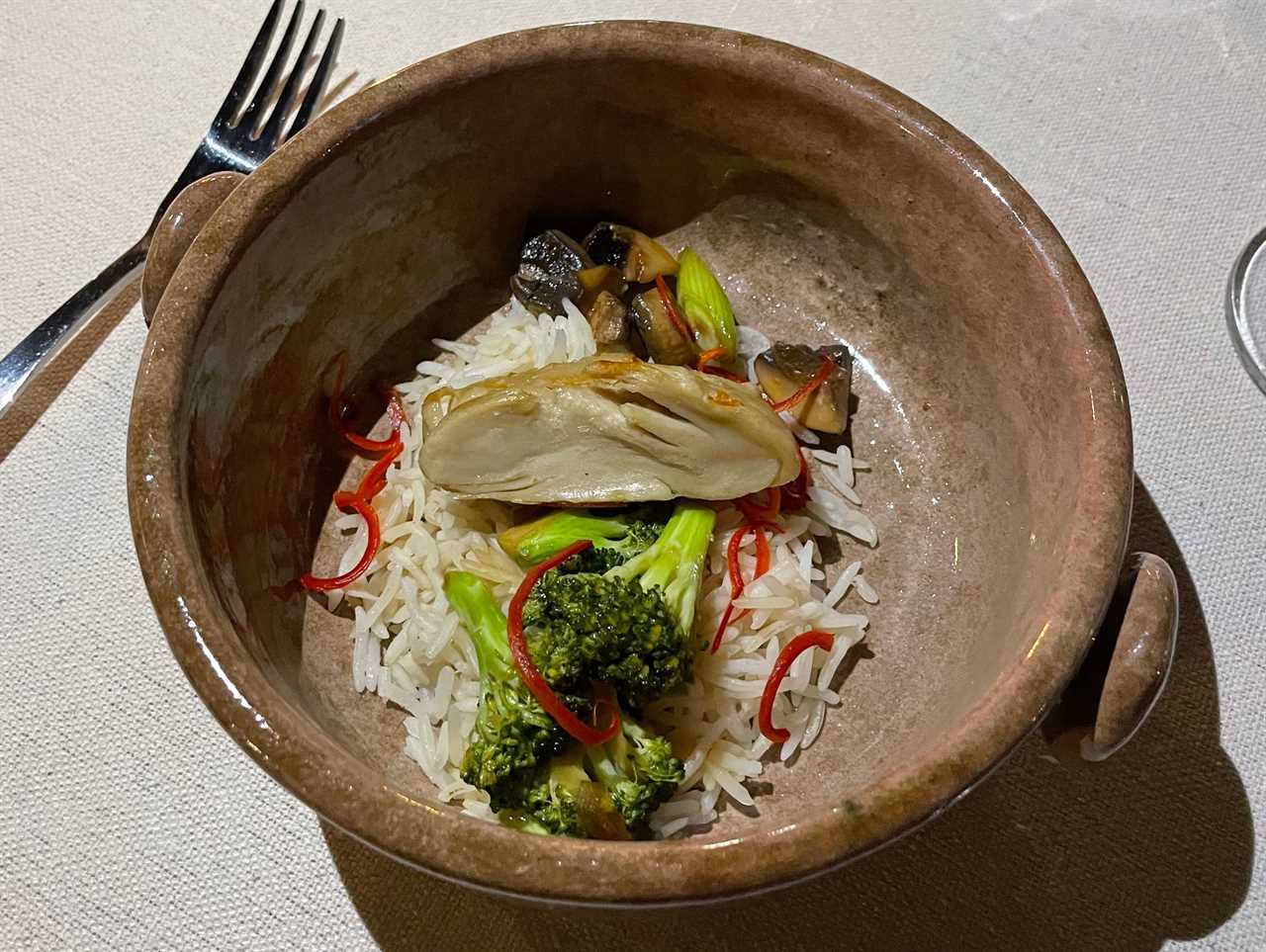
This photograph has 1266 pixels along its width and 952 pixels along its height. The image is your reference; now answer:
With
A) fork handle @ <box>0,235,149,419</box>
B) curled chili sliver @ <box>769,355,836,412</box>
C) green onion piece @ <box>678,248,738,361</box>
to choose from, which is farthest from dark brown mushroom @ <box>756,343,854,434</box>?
fork handle @ <box>0,235,149,419</box>

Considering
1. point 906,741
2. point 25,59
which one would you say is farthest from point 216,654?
point 25,59

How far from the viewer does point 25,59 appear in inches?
125

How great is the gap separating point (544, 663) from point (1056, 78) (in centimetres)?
252

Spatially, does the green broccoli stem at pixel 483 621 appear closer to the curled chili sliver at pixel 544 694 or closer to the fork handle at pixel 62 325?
the curled chili sliver at pixel 544 694

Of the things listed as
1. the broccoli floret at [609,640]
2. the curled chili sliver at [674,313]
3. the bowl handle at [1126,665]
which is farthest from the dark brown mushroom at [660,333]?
the bowl handle at [1126,665]

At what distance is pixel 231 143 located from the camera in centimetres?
291

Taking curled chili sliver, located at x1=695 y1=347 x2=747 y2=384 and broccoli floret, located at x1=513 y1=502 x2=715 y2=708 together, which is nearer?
broccoli floret, located at x1=513 y1=502 x2=715 y2=708

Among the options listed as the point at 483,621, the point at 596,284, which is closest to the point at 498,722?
the point at 483,621

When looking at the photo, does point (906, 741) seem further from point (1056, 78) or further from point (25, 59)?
point (25, 59)

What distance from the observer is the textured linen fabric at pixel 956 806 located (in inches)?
Result: 79.4

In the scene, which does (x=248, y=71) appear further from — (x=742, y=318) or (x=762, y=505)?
(x=762, y=505)

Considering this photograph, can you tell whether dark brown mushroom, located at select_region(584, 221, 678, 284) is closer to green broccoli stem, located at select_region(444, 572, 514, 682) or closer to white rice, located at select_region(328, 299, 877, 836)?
white rice, located at select_region(328, 299, 877, 836)

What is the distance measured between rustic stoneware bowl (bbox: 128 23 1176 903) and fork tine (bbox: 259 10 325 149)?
785 millimetres

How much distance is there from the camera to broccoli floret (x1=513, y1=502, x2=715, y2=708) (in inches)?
73.2
